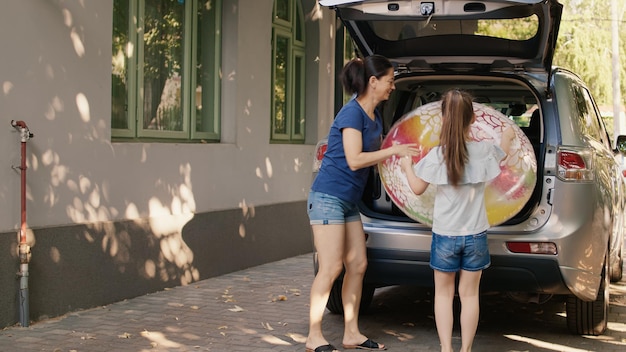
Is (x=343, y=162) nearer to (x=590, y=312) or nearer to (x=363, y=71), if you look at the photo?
(x=363, y=71)

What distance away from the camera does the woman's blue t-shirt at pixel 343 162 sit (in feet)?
20.0

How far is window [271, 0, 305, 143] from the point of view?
11.5 m

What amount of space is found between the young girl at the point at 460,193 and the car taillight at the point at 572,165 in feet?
2.15

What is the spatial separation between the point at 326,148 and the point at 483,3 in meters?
1.45

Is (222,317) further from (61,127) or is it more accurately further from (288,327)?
(61,127)

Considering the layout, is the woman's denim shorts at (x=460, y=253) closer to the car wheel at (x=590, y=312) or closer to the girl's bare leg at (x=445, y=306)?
the girl's bare leg at (x=445, y=306)

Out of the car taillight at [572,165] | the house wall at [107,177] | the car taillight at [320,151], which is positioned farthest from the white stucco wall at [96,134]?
the car taillight at [572,165]

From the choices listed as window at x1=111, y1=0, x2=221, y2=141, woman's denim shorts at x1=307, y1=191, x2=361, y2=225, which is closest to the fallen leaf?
window at x1=111, y1=0, x2=221, y2=141

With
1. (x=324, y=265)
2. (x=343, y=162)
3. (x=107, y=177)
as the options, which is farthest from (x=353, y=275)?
(x=107, y=177)

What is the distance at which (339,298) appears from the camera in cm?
738

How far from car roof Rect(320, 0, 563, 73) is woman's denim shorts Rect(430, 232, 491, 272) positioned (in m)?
1.50

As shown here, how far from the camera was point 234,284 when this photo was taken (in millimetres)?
9203

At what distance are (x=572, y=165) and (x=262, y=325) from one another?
2.56 metres

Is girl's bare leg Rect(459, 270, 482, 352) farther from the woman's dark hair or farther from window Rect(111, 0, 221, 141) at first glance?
window Rect(111, 0, 221, 141)
